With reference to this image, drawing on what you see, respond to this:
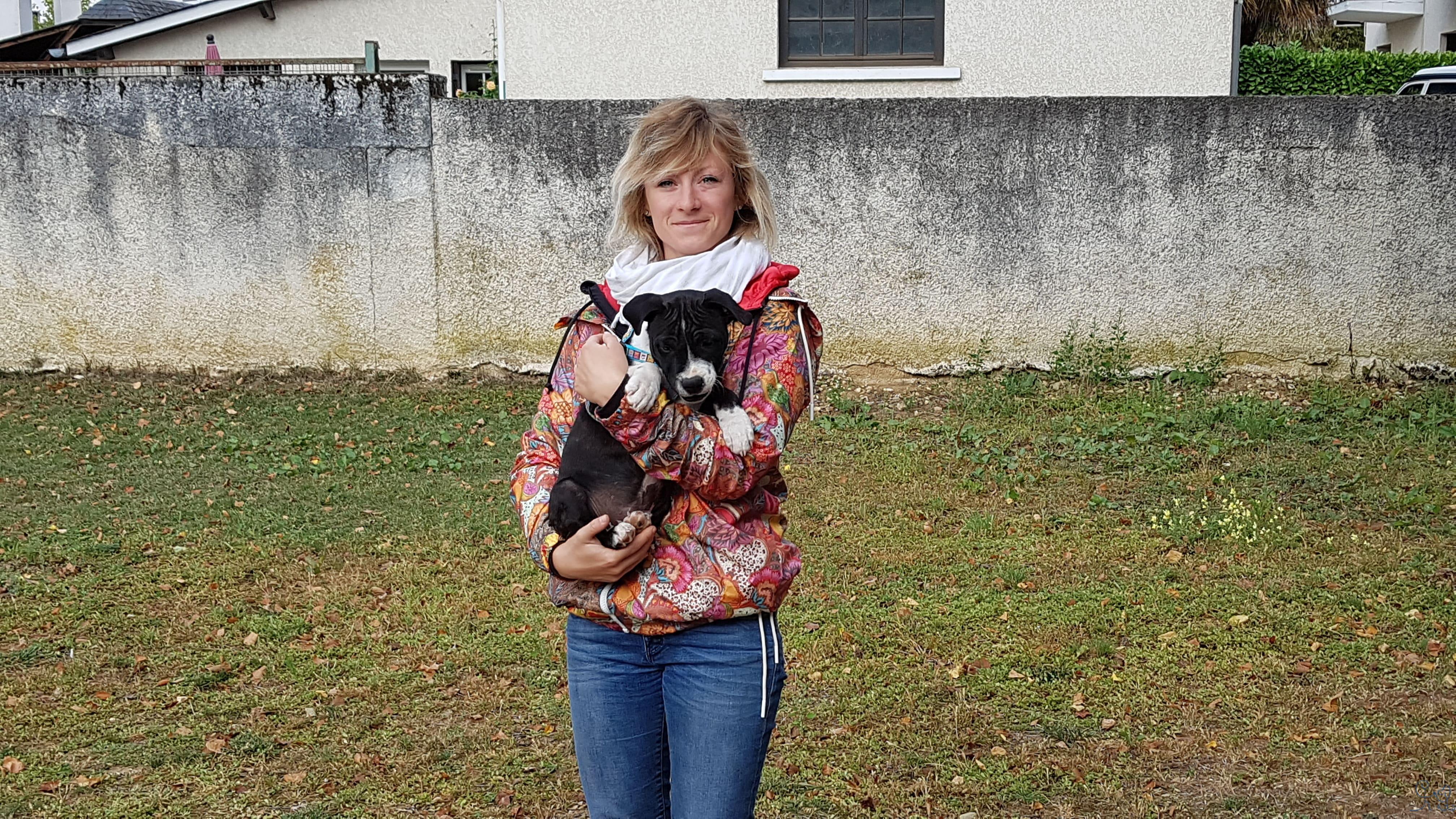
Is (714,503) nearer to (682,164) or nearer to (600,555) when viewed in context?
(600,555)

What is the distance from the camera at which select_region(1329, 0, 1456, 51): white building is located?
1167 inches

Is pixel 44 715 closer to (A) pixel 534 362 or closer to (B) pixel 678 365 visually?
(B) pixel 678 365

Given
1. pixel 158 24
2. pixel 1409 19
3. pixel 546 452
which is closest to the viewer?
pixel 546 452

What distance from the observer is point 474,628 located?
18.0 ft

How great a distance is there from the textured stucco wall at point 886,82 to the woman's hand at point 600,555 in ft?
32.1

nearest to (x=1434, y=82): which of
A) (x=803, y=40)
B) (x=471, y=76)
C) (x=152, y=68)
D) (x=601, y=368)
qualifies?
(x=803, y=40)

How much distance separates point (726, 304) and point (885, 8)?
34.0ft

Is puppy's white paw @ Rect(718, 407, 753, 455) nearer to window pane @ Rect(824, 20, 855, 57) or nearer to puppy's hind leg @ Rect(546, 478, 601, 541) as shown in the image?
puppy's hind leg @ Rect(546, 478, 601, 541)

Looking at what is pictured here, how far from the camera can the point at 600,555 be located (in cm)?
239

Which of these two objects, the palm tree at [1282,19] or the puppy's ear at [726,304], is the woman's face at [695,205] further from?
the palm tree at [1282,19]

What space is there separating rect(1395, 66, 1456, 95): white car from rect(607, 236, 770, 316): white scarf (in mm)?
17341

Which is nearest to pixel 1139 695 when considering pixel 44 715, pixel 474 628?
pixel 474 628

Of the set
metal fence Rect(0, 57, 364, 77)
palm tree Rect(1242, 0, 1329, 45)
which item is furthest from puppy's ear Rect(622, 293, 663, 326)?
palm tree Rect(1242, 0, 1329, 45)

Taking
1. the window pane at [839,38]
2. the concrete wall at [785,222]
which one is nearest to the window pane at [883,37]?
the window pane at [839,38]
